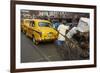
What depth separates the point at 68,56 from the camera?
1900 millimetres

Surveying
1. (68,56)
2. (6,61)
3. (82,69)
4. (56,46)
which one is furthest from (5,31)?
(82,69)

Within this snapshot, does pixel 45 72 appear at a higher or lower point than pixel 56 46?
lower

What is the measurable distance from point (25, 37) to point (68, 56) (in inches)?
18.8

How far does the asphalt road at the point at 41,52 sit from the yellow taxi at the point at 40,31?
0.16 feet

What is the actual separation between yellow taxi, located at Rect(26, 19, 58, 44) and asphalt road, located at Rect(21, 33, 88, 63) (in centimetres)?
5

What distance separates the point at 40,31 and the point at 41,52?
20 cm

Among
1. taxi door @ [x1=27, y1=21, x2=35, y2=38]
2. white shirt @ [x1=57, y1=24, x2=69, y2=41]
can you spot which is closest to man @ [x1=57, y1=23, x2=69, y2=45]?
white shirt @ [x1=57, y1=24, x2=69, y2=41]

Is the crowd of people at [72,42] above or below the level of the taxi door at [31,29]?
below

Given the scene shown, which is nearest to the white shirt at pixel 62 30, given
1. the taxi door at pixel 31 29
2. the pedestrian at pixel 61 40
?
the pedestrian at pixel 61 40

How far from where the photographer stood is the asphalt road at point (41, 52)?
177 centimetres

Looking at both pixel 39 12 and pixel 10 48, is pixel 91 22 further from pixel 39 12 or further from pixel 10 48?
pixel 10 48

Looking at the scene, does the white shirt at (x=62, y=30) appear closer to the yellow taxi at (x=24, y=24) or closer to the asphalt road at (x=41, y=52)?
the asphalt road at (x=41, y=52)

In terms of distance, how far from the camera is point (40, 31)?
181 cm

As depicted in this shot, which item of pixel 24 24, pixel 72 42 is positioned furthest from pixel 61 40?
pixel 24 24
